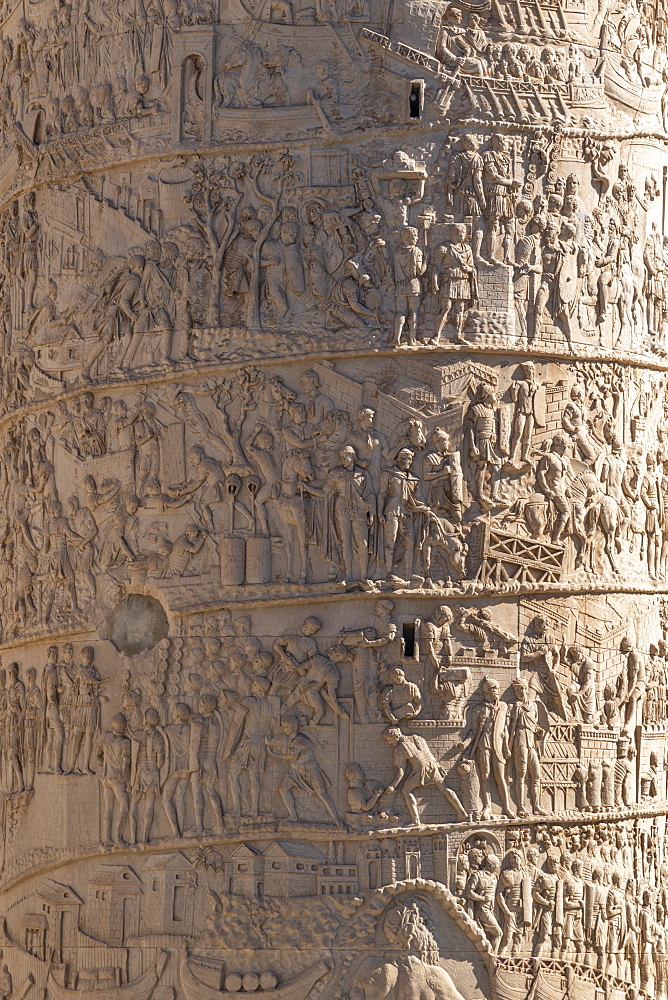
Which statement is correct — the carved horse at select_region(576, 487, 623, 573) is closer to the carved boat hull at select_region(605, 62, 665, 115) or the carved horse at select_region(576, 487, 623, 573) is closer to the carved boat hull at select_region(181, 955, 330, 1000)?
the carved boat hull at select_region(605, 62, 665, 115)

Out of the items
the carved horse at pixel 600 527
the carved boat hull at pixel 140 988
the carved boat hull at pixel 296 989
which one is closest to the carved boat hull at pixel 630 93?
the carved horse at pixel 600 527

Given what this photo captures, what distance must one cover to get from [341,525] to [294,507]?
0.82 feet

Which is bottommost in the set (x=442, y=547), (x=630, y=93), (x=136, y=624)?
(x=136, y=624)

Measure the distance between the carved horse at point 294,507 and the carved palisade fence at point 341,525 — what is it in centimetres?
2

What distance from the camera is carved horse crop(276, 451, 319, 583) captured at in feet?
30.7

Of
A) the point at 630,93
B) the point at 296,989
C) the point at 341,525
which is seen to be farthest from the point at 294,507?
the point at 630,93

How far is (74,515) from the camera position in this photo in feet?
32.1

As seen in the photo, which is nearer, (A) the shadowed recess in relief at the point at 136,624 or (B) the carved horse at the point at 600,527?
(A) the shadowed recess in relief at the point at 136,624

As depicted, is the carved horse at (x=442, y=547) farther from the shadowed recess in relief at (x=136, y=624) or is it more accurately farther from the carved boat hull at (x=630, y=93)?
the carved boat hull at (x=630, y=93)

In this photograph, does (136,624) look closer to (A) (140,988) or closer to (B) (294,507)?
(B) (294,507)

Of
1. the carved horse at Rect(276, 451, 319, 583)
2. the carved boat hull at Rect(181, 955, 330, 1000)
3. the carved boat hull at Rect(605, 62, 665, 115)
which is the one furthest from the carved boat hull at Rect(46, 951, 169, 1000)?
the carved boat hull at Rect(605, 62, 665, 115)

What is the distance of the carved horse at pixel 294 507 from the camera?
30.7ft

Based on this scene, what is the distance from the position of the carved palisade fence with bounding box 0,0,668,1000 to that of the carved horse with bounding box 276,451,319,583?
0.02 meters

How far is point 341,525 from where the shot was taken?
30.6 feet
